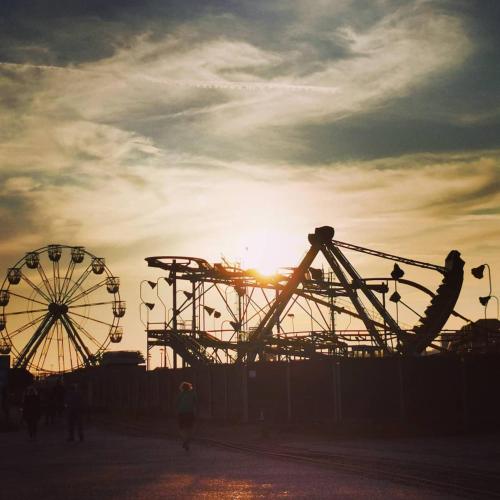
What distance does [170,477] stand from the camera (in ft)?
55.2

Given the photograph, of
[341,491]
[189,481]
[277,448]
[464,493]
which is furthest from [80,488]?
[277,448]

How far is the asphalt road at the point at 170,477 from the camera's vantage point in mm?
14016

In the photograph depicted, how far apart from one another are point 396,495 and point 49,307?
203 ft

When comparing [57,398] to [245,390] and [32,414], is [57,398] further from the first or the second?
[32,414]

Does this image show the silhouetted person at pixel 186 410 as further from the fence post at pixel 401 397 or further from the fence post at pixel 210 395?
the fence post at pixel 210 395

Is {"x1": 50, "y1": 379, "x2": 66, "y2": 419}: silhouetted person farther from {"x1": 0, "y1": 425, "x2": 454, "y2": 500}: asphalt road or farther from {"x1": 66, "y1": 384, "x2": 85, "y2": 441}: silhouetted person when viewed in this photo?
{"x1": 0, "y1": 425, "x2": 454, "y2": 500}: asphalt road

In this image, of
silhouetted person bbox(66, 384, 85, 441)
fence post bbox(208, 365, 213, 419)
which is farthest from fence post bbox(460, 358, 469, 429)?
silhouetted person bbox(66, 384, 85, 441)

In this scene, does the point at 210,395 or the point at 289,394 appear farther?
the point at 210,395

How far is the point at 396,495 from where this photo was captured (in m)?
13.5

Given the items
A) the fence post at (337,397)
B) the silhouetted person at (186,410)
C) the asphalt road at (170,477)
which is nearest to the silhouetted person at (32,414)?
the asphalt road at (170,477)

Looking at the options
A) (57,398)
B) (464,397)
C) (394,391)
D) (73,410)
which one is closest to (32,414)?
(73,410)

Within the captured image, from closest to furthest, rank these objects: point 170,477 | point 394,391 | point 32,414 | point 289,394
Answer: point 170,477 → point 32,414 → point 394,391 → point 289,394

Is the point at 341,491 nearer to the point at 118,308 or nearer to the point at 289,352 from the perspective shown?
the point at 289,352

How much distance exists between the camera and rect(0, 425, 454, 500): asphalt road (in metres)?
14.0
